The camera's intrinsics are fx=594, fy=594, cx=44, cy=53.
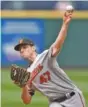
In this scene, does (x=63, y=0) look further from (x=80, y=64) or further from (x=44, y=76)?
(x=44, y=76)

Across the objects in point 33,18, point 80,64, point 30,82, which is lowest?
point 80,64

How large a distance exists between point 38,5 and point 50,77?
1146 cm

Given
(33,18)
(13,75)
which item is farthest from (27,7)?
(13,75)

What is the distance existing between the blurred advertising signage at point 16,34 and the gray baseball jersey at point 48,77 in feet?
35.9

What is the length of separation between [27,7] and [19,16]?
0.48m

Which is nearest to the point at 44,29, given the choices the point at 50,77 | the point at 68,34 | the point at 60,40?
the point at 68,34

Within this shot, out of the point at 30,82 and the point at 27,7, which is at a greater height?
the point at 30,82

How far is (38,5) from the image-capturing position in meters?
18.0

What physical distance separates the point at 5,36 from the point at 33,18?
3.45 feet

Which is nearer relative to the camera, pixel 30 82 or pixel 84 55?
pixel 30 82

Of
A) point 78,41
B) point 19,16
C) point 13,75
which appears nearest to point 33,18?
point 19,16

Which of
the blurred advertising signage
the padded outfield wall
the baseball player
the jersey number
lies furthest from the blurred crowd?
the jersey number

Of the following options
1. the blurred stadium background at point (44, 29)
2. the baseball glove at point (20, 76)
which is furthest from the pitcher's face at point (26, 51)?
the blurred stadium background at point (44, 29)

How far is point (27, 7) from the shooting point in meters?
18.0
